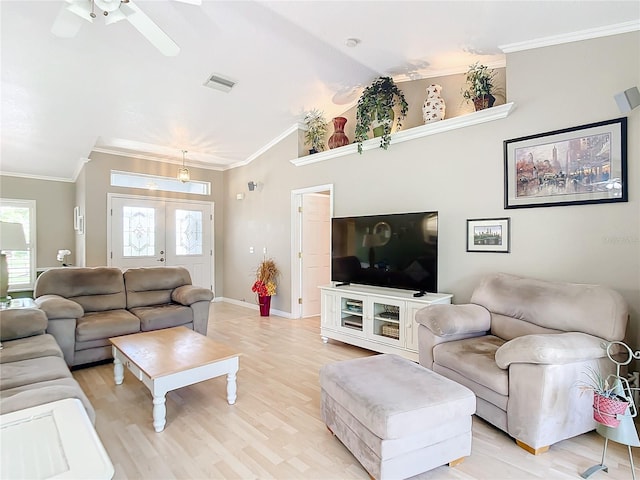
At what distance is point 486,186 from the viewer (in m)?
3.39

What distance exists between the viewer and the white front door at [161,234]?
5.93 m

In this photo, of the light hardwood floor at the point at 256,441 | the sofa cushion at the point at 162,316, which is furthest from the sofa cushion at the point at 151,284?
the light hardwood floor at the point at 256,441

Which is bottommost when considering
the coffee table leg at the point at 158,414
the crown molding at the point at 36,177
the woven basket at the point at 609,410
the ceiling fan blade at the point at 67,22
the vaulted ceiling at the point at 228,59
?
the coffee table leg at the point at 158,414

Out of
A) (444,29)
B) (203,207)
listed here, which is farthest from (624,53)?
(203,207)

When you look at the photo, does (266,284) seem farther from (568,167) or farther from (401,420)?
(568,167)

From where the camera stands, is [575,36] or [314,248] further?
[314,248]

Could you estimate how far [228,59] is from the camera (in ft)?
12.3

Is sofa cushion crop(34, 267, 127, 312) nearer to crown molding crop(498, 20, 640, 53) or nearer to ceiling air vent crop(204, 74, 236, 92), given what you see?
ceiling air vent crop(204, 74, 236, 92)

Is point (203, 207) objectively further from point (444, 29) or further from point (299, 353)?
point (444, 29)

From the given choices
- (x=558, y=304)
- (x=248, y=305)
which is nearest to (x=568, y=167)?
(x=558, y=304)

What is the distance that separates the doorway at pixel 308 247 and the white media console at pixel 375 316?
1.33m

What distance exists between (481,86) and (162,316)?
4.14 metres

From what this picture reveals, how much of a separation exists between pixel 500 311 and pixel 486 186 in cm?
125

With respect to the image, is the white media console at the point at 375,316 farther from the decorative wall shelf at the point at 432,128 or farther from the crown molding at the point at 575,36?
the crown molding at the point at 575,36
